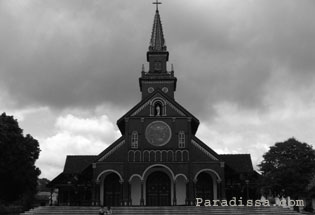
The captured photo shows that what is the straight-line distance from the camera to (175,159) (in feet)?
165

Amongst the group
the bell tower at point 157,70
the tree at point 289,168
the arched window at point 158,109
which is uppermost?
the bell tower at point 157,70

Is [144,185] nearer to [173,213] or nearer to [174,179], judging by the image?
[174,179]

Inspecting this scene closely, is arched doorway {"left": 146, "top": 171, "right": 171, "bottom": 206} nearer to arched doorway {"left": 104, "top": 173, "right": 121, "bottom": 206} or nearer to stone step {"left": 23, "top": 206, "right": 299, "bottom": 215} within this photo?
arched doorway {"left": 104, "top": 173, "right": 121, "bottom": 206}

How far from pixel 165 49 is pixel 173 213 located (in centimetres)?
3003

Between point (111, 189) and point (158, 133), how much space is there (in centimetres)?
917

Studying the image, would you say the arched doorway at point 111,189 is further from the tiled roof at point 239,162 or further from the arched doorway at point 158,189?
the tiled roof at point 239,162

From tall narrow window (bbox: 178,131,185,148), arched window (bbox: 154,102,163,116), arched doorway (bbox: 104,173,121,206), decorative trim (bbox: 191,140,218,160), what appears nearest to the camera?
decorative trim (bbox: 191,140,218,160)

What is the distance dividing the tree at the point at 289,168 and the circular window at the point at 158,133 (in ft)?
37.8

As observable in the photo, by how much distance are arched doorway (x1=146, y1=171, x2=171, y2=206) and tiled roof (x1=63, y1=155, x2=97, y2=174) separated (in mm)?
12644

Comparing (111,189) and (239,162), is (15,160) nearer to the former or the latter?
(111,189)

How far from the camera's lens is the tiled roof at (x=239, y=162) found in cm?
5858

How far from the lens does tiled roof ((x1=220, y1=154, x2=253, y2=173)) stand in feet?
192

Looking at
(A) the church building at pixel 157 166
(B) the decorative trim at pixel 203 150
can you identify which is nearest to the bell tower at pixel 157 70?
(A) the church building at pixel 157 166

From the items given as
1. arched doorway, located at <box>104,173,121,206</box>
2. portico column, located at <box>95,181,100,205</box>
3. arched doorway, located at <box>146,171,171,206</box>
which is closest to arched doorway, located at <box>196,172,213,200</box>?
arched doorway, located at <box>146,171,171,206</box>
